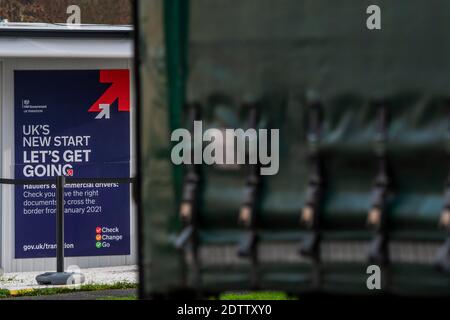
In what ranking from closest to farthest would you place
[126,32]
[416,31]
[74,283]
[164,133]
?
1. [416,31]
2. [164,133]
3. [74,283]
4. [126,32]

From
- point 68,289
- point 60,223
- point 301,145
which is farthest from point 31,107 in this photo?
point 301,145

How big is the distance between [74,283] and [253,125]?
8939 millimetres

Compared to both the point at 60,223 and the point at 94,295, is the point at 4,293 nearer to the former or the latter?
the point at 94,295

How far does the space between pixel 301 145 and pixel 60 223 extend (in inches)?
364

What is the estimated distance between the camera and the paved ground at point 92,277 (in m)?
13.7

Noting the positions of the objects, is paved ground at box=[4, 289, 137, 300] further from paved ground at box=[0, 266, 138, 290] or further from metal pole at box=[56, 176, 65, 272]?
metal pole at box=[56, 176, 65, 272]

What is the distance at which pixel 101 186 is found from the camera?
14.9 meters

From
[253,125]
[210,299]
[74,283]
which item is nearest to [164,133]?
[253,125]

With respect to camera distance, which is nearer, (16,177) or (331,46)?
(331,46)

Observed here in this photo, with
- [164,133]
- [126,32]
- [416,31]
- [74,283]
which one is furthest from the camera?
[126,32]

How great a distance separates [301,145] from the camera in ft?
16.0

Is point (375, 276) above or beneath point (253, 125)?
beneath

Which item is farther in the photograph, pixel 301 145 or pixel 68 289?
pixel 68 289

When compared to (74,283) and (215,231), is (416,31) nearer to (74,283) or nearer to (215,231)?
(215,231)
